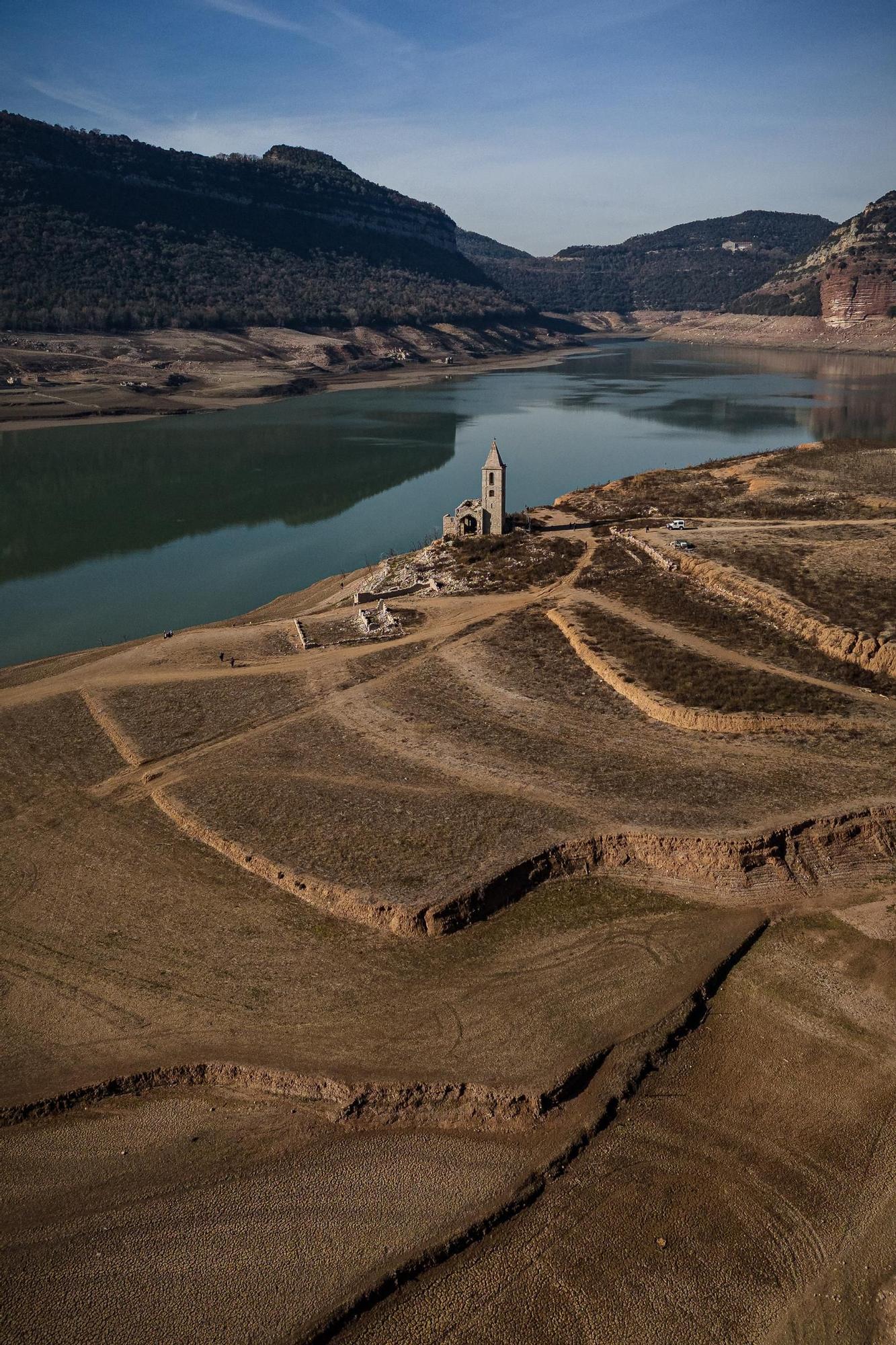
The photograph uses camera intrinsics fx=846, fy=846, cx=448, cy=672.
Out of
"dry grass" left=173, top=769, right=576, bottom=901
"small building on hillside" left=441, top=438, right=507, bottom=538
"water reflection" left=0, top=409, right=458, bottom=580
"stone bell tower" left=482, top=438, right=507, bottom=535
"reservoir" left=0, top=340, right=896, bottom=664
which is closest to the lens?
"dry grass" left=173, top=769, right=576, bottom=901

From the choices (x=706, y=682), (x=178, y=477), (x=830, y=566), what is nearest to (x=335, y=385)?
(x=178, y=477)

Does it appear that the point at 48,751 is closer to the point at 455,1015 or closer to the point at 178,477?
the point at 455,1015

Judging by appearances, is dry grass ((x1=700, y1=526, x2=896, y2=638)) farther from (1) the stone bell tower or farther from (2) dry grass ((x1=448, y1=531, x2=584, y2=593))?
(1) the stone bell tower

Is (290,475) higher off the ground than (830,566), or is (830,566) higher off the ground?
(290,475)

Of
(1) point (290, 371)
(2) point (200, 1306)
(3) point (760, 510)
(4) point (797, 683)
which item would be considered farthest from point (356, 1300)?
(1) point (290, 371)

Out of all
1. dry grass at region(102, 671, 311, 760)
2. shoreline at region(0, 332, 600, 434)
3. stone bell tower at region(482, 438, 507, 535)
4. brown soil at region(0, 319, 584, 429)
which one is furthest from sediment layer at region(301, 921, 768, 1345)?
brown soil at region(0, 319, 584, 429)
